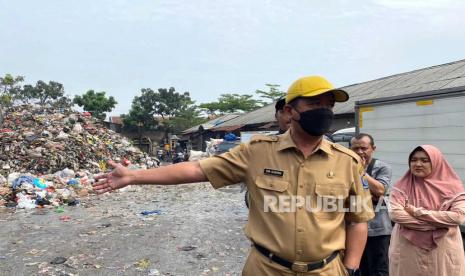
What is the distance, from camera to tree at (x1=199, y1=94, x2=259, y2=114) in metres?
36.4

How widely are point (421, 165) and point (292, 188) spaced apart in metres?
1.42

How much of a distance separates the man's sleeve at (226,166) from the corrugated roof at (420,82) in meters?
7.79

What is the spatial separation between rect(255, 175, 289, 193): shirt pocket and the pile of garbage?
8.05 m

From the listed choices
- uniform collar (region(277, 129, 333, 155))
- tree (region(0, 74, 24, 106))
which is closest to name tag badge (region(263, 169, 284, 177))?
uniform collar (region(277, 129, 333, 155))

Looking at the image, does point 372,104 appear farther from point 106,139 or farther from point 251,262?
point 106,139

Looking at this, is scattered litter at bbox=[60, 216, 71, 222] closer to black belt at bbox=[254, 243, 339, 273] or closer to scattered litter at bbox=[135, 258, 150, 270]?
scattered litter at bbox=[135, 258, 150, 270]

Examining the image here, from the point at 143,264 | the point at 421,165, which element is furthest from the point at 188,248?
the point at 421,165

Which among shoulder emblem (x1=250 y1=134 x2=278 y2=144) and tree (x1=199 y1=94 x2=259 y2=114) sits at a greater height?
tree (x1=199 y1=94 x2=259 y2=114)

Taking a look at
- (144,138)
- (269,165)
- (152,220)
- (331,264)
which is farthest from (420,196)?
(144,138)

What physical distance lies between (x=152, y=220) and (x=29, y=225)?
2.00 m

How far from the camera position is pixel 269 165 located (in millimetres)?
1897

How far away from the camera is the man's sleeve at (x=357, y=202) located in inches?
75.4

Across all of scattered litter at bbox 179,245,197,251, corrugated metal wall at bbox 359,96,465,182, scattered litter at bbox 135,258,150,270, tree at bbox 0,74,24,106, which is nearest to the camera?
corrugated metal wall at bbox 359,96,465,182

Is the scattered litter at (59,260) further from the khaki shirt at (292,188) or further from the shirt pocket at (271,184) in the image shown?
the shirt pocket at (271,184)
